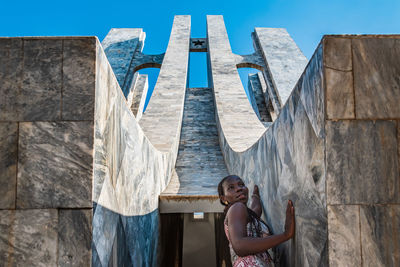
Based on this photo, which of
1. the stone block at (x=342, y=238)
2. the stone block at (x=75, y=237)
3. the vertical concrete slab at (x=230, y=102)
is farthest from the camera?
the vertical concrete slab at (x=230, y=102)

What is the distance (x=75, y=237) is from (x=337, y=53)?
4.84ft

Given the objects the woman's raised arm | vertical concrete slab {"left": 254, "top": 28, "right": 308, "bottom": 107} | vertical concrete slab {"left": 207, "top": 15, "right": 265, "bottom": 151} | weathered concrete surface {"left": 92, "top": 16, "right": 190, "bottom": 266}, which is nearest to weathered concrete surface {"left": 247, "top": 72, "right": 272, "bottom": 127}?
vertical concrete slab {"left": 254, "top": 28, "right": 308, "bottom": 107}

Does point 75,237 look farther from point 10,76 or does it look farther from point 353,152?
point 353,152

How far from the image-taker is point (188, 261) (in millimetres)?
8336

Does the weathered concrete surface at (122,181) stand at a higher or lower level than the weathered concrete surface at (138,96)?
lower

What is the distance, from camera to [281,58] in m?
12.6

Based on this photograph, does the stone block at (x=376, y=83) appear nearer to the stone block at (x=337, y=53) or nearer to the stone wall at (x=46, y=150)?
the stone block at (x=337, y=53)

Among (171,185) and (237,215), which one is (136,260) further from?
(171,185)

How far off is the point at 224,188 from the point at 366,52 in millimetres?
1108

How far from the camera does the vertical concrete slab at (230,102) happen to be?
5.88 metres

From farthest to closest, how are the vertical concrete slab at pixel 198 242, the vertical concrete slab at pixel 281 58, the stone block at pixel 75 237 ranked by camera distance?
the vertical concrete slab at pixel 281 58, the vertical concrete slab at pixel 198 242, the stone block at pixel 75 237

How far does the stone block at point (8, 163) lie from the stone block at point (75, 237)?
27cm

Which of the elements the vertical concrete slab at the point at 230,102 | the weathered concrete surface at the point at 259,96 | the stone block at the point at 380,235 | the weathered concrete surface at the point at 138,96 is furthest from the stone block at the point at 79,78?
the weathered concrete surface at the point at 259,96

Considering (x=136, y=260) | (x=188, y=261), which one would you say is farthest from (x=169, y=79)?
(x=136, y=260)
